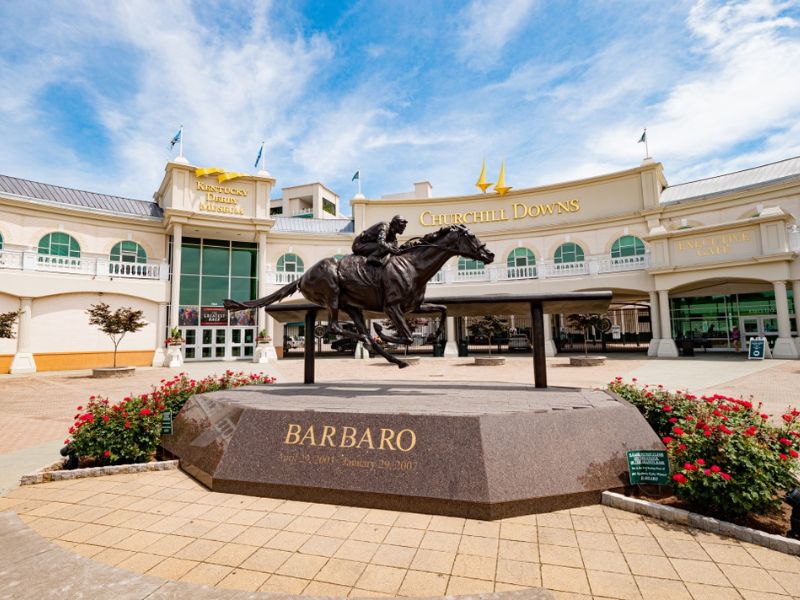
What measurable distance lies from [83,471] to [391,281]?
4875 mm

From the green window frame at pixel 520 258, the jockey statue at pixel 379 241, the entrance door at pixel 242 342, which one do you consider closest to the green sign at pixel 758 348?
the green window frame at pixel 520 258

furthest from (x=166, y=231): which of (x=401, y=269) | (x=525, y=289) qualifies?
(x=401, y=269)

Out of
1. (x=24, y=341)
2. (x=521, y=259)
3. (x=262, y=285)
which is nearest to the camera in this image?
(x=24, y=341)

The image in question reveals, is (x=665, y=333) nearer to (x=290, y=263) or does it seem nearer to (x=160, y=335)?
(x=290, y=263)

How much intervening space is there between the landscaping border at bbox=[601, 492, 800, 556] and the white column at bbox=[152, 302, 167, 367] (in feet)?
85.9

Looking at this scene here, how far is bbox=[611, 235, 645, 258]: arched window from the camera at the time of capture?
26281 millimetres

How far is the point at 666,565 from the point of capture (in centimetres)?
325

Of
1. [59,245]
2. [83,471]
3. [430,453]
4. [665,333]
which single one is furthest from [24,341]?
[665,333]

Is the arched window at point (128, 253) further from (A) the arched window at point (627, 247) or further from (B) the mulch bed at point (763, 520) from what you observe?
(A) the arched window at point (627, 247)

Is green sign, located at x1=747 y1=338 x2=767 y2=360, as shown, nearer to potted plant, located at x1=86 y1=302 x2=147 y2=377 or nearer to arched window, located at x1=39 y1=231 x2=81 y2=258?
potted plant, located at x1=86 y1=302 x2=147 y2=377

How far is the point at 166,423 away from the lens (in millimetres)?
6379

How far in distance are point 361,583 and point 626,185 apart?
29581mm

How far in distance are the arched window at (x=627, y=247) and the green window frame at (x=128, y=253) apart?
2955 cm

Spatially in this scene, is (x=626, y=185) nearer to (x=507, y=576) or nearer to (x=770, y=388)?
(x=770, y=388)
